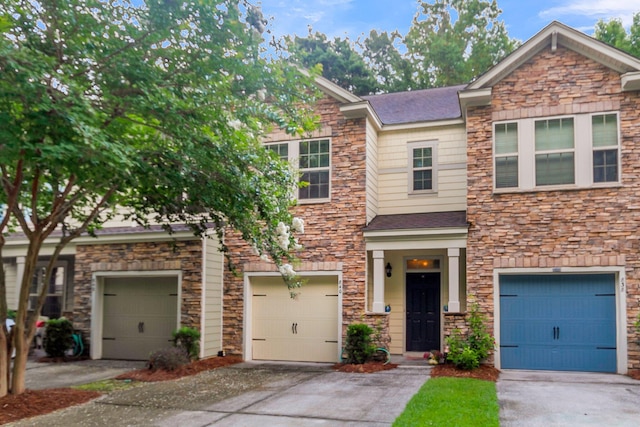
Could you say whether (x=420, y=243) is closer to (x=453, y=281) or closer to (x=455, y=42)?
(x=453, y=281)

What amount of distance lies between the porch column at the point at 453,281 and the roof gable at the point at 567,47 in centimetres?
352

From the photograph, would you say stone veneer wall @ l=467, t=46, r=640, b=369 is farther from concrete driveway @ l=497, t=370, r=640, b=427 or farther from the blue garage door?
concrete driveway @ l=497, t=370, r=640, b=427

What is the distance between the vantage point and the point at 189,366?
1174 centimetres

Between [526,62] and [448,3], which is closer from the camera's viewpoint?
[526,62]

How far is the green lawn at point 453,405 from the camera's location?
696cm

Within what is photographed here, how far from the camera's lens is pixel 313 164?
13477mm

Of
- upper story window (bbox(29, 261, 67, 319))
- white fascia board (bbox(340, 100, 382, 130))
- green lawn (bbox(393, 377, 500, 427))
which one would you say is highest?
white fascia board (bbox(340, 100, 382, 130))

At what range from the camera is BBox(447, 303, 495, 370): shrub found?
10.9m

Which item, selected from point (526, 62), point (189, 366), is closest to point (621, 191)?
point (526, 62)

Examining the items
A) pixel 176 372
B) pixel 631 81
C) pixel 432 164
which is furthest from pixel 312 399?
pixel 631 81

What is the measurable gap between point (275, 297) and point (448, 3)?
22.5 m

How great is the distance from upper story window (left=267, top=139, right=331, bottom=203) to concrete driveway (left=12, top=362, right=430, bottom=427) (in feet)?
13.3

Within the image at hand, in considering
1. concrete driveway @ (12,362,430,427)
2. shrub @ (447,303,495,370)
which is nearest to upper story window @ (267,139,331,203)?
concrete driveway @ (12,362,430,427)

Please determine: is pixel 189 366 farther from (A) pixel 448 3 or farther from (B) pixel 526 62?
(A) pixel 448 3
